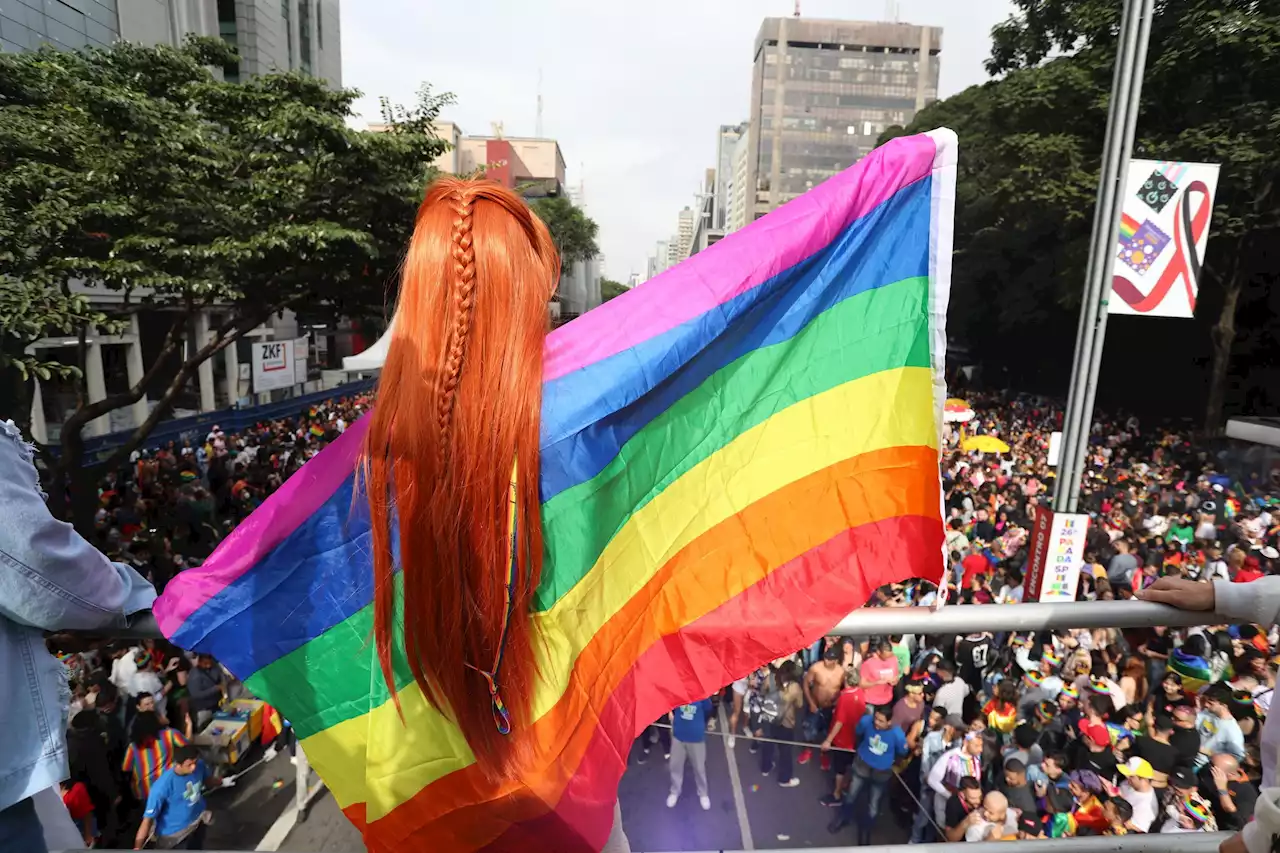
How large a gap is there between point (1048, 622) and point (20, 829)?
5.86 ft

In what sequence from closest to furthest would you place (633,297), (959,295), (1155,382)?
(633,297)
(1155,382)
(959,295)

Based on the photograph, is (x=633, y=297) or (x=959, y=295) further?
(x=959, y=295)

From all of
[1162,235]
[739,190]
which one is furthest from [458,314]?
[739,190]

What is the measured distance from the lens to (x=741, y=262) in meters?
1.48

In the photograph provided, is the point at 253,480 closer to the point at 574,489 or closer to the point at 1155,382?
the point at 574,489

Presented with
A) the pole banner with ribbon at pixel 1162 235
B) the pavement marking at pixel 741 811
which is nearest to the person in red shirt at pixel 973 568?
the pole banner with ribbon at pixel 1162 235

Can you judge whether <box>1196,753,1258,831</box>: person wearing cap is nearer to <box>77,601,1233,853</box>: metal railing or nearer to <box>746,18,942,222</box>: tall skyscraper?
<box>77,601,1233,853</box>: metal railing

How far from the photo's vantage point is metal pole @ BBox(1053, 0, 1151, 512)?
609 centimetres

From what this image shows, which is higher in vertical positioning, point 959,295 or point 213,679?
point 959,295

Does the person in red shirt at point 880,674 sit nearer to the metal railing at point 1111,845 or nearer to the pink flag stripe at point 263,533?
the metal railing at point 1111,845

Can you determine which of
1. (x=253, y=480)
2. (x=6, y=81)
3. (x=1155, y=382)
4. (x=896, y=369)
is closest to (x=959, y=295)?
(x=1155, y=382)

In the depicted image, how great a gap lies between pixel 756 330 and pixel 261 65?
3556cm

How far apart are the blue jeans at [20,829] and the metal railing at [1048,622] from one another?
9 centimetres

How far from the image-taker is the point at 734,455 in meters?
1.53
